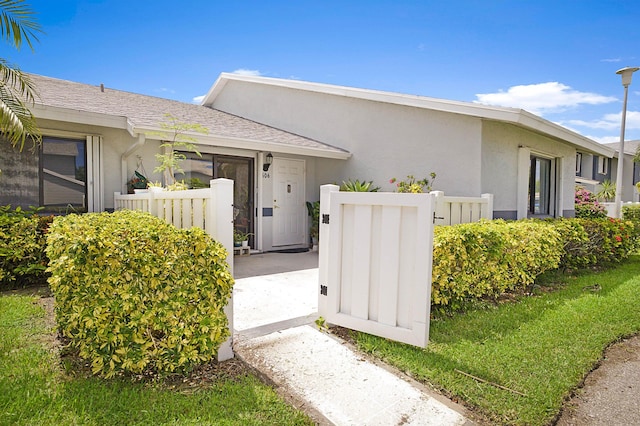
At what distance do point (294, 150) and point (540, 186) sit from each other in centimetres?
633

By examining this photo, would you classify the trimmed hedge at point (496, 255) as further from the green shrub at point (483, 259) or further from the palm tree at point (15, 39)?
the palm tree at point (15, 39)

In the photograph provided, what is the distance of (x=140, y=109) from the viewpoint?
27.4 feet

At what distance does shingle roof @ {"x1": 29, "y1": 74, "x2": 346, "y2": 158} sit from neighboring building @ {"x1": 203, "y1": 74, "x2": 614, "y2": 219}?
66cm

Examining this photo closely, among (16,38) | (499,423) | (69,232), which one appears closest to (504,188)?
(499,423)

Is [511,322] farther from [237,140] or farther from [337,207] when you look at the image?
[237,140]

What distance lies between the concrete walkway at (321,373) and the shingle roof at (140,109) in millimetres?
4220

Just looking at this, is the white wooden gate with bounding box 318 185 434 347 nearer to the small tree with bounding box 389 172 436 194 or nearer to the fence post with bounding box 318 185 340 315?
the fence post with bounding box 318 185 340 315

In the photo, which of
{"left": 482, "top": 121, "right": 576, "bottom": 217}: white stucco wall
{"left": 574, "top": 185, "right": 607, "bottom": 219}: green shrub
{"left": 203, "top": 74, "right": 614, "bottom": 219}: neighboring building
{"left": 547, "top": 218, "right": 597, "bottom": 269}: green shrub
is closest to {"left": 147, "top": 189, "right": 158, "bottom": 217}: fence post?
{"left": 203, "top": 74, "right": 614, "bottom": 219}: neighboring building

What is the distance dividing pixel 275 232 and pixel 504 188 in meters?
5.34

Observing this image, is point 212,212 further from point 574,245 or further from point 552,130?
point 552,130

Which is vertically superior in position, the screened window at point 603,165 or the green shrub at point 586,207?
the screened window at point 603,165

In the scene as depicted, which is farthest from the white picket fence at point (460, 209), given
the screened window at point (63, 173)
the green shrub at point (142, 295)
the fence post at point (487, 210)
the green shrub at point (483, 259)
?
the screened window at point (63, 173)

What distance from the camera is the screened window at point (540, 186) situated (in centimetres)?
930

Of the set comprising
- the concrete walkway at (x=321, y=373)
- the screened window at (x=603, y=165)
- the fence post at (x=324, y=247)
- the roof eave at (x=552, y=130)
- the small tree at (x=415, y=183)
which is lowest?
the concrete walkway at (x=321, y=373)
